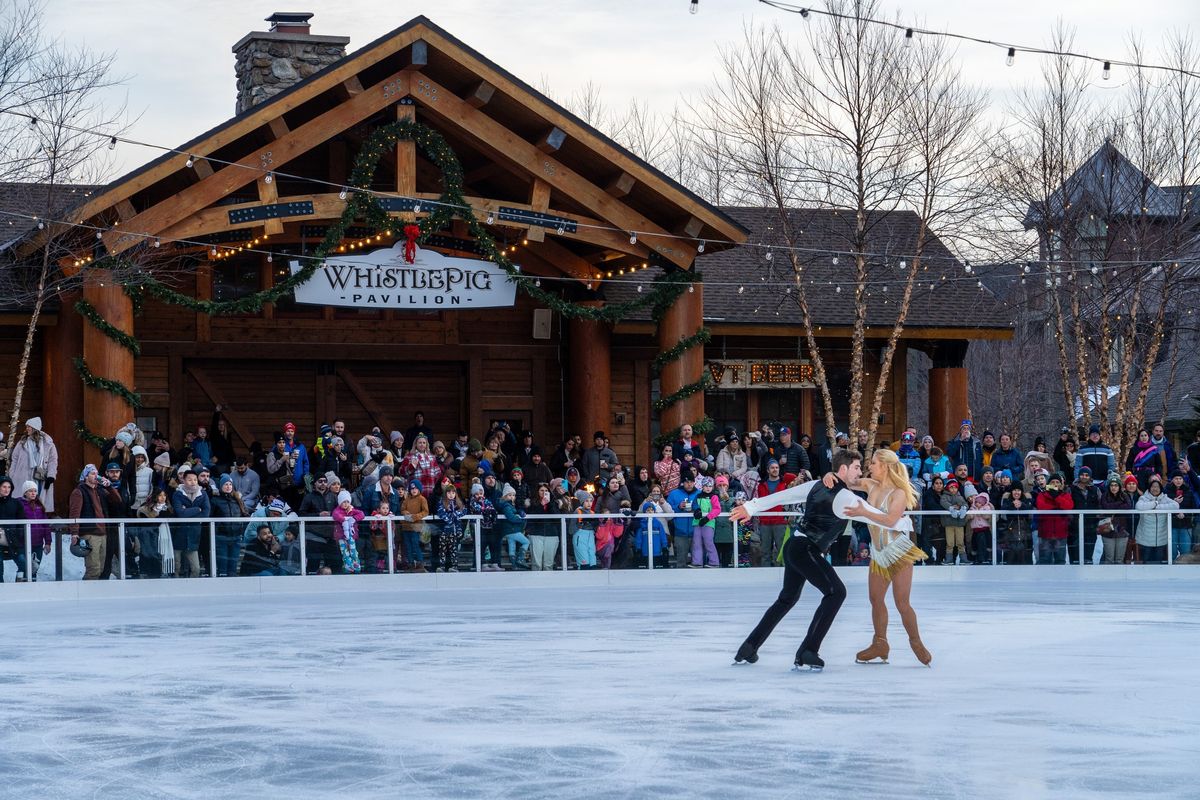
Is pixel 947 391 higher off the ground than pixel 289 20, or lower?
lower

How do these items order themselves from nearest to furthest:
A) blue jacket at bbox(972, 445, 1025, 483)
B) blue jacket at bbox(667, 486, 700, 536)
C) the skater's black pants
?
the skater's black pants
blue jacket at bbox(667, 486, 700, 536)
blue jacket at bbox(972, 445, 1025, 483)

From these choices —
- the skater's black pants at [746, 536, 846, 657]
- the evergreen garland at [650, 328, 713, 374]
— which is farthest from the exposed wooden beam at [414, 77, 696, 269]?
the skater's black pants at [746, 536, 846, 657]

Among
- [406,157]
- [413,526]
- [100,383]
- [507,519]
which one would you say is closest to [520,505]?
[507,519]

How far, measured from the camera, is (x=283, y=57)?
97.0ft

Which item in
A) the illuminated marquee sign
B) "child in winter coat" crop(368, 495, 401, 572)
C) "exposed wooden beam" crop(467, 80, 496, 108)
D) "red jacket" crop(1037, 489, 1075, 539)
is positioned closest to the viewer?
"child in winter coat" crop(368, 495, 401, 572)

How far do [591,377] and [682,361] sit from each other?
3.34 meters

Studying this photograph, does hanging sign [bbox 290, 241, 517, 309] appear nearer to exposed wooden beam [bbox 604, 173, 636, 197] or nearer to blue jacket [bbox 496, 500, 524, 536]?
exposed wooden beam [bbox 604, 173, 636, 197]

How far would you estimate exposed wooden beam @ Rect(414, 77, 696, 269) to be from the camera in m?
24.5

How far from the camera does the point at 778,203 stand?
28.9 metres

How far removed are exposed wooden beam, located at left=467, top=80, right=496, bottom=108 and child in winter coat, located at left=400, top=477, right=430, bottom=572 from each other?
19.4 feet

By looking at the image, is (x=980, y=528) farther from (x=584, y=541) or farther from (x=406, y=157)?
(x=406, y=157)

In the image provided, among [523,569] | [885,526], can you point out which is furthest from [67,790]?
[523,569]

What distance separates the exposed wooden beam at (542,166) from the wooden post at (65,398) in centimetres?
632

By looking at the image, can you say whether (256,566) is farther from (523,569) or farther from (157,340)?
(157,340)
